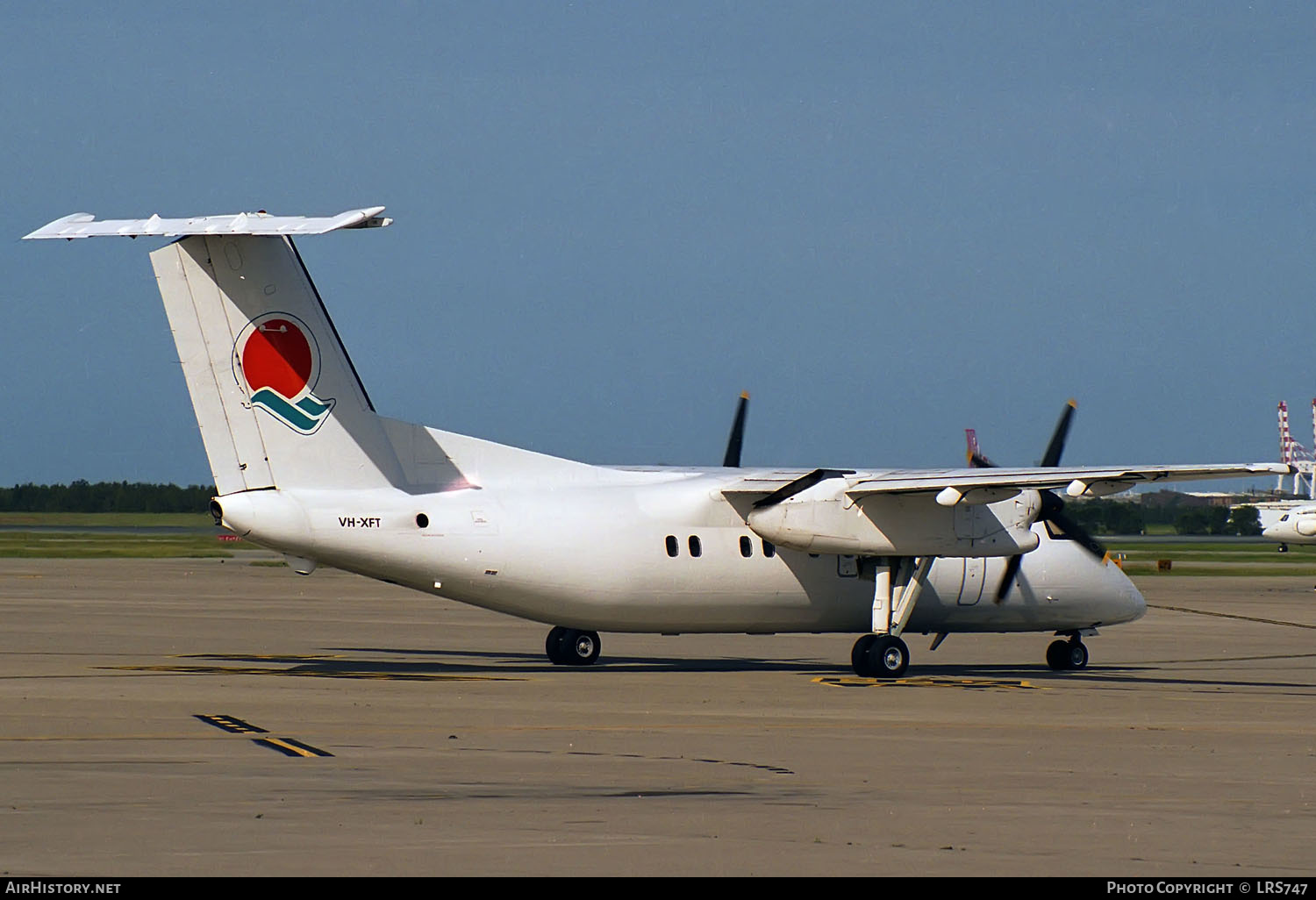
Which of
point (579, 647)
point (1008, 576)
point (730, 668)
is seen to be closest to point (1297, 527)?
point (1008, 576)

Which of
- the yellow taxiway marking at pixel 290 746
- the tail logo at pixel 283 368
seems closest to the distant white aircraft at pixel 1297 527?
the tail logo at pixel 283 368

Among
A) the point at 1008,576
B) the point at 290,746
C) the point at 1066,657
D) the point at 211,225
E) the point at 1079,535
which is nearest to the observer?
the point at 290,746

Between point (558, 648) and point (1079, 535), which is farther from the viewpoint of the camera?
point (1079, 535)

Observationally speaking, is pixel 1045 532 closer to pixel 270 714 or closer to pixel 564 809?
pixel 270 714

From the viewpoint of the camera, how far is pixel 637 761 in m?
14.7

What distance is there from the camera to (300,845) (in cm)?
1005

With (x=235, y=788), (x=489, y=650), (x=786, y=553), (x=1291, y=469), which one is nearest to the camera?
(x=235, y=788)

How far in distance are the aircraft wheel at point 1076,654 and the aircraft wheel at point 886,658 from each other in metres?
4.49

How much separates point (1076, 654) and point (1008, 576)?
2008 millimetres

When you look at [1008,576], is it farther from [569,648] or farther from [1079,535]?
[569,648]

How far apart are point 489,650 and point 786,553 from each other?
6.84 meters

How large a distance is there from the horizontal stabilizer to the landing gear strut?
45.2 ft

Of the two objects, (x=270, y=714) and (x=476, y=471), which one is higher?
(x=476, y=471)

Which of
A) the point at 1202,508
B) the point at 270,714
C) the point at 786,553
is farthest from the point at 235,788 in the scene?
the point at 1202,508
